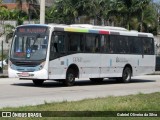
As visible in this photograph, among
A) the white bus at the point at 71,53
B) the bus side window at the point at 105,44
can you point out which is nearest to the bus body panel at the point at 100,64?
the white bus at the point at 71,53

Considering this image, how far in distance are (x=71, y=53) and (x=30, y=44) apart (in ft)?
7.18

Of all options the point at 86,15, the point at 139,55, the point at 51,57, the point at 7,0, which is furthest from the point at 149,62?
the point at 7,0

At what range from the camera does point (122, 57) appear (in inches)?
1103

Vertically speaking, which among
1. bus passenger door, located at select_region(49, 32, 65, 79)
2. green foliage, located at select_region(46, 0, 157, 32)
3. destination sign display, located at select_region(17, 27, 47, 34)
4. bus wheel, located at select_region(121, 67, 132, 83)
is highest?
green foliage, located at select_region(46, 0, 157, 32)

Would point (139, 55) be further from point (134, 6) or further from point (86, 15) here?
point (86, 15)

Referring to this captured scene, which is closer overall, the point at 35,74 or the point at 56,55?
the point at 35,74

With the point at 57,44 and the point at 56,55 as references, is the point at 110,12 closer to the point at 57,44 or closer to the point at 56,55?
the point at 57,44

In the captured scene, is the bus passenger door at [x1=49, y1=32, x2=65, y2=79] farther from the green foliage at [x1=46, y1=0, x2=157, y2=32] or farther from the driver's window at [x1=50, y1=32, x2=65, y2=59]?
the green foliage at [x1=46, y1=0, x2=157, y2=32]

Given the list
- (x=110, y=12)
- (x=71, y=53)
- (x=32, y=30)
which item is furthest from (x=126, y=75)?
(x=110, y=12)

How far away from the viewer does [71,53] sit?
2375cm

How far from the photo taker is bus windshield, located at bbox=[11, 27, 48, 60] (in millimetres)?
22500

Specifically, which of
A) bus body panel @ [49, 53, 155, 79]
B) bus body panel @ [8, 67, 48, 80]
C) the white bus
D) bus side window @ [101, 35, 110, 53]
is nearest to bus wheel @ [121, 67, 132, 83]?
the white bus

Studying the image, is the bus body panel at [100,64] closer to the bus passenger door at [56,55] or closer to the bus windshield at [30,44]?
the bus passenger door at [56,55]

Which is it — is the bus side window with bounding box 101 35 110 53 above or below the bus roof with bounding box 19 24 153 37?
below
